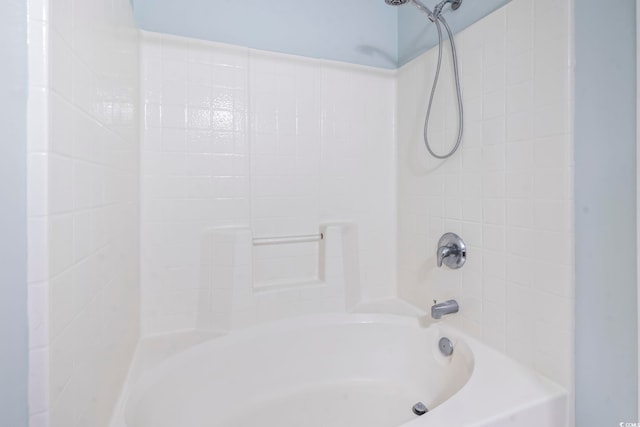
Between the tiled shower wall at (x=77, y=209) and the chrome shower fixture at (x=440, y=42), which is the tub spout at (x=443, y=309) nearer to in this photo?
the chrome shower fixture at (x=440, y=42)

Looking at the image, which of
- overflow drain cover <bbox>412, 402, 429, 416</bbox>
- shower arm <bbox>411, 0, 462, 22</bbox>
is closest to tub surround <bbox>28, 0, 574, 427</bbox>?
shower arm <bbox>411, 0, 462, 22</bbox>

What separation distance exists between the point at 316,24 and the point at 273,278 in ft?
4.46

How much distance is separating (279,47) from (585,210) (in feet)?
4.74

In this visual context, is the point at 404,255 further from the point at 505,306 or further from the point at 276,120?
the point at 276,120

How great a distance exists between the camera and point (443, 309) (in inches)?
49.2

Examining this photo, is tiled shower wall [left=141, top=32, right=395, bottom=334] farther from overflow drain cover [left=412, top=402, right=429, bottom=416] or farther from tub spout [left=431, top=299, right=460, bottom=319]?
overflow drain cover [left=412, top=402, right=429, bottom=416]

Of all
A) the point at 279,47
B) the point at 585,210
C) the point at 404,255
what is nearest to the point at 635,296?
the point at 585,210

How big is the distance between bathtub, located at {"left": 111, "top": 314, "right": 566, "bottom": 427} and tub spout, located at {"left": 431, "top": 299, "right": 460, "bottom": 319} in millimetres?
92

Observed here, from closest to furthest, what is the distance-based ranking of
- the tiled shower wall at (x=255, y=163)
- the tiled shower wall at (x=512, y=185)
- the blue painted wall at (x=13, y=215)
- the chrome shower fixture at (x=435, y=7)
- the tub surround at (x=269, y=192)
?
the blue painted wall at (x=13, y=215)
the tub surround at (x=269, y=192)
the tiled shower wall at (x=512, y=185)
the chrome shower fixture at (x=435, y=7)
the tiled shower wall at (x=255, y=163)

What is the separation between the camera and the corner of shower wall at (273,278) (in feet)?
4.37

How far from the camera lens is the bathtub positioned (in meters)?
0.88

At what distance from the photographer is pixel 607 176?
0.83 meters

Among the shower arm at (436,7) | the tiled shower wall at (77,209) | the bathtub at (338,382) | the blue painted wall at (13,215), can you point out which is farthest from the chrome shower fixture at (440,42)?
the blue painted wall at (13,215)

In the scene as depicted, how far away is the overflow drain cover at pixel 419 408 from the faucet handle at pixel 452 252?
0.60m
